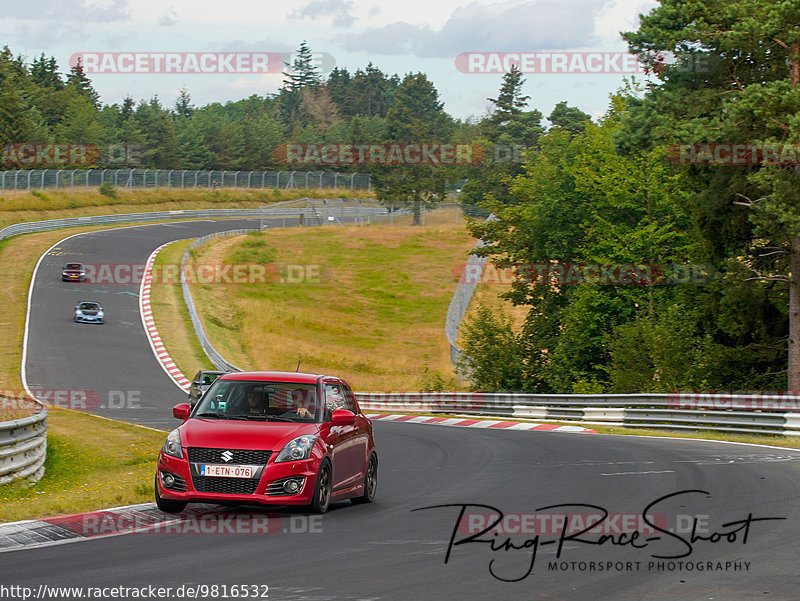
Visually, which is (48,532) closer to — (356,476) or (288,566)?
(288,566)

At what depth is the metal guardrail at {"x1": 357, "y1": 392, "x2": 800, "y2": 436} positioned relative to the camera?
21.8 metres

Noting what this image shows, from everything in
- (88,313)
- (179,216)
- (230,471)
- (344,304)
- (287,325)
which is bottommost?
(287,325)

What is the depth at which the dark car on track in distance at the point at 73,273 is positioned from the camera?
5938 cm

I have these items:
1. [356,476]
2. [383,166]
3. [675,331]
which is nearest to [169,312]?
[675,331]

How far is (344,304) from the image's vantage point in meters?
68.1

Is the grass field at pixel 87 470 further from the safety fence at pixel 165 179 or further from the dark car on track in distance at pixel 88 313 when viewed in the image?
the safety fence at pixel 165 179

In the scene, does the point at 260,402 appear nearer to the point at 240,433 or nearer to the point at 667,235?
the point at 240,433

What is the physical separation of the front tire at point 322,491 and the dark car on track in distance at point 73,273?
52221mm

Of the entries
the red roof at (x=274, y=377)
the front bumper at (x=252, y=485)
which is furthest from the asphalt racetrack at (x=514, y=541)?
the red roof at (x=274, y=377)

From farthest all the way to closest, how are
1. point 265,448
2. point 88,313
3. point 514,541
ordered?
point 88,313 < point 265,448 < point 514,541

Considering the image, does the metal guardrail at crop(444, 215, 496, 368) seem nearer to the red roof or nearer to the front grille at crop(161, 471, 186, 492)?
the red roof

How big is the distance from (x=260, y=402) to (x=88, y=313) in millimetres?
42067

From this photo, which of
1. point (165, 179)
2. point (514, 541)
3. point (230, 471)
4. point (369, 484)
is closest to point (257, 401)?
point (230, 471)

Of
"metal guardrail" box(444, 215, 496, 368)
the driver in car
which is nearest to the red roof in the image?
the driver in car
